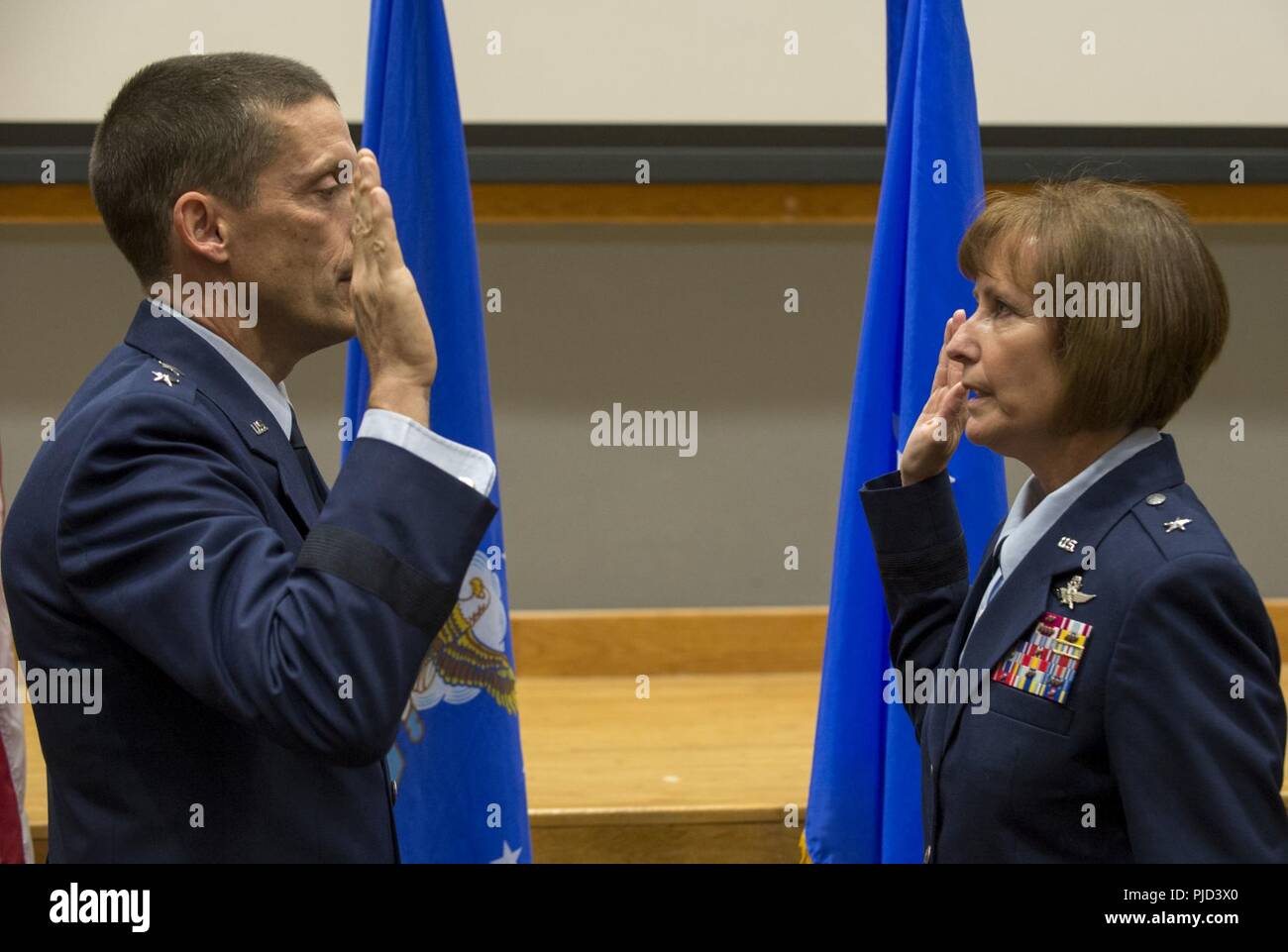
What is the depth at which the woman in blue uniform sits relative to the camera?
1185 millimetres

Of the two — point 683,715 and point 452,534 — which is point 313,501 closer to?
point 452,534

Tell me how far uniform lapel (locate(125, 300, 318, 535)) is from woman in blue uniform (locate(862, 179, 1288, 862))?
0.71m

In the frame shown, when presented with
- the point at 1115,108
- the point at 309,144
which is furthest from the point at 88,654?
the point at 1115,108

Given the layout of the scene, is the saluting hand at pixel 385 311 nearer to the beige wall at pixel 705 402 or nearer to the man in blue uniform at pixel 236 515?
the man in blue uniform at pixel 236 515

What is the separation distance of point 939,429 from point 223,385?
0.80m

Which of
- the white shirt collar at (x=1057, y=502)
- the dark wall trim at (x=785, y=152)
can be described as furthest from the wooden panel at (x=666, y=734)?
the white shirt collar at (x=1057, y=502)

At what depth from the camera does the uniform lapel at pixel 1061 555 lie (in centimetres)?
133

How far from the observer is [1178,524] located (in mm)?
1271

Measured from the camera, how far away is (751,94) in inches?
128

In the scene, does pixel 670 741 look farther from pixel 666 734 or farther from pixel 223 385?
pixel 223 385

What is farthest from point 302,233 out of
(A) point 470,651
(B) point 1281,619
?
(B) point 1281,619

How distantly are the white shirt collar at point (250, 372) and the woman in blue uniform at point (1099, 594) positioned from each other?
73cm

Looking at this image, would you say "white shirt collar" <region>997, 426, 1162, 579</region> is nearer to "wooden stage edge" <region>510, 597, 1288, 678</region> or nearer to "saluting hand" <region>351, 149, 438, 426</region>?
"saluting hand" <region>351, 149, 438, 426</region>
